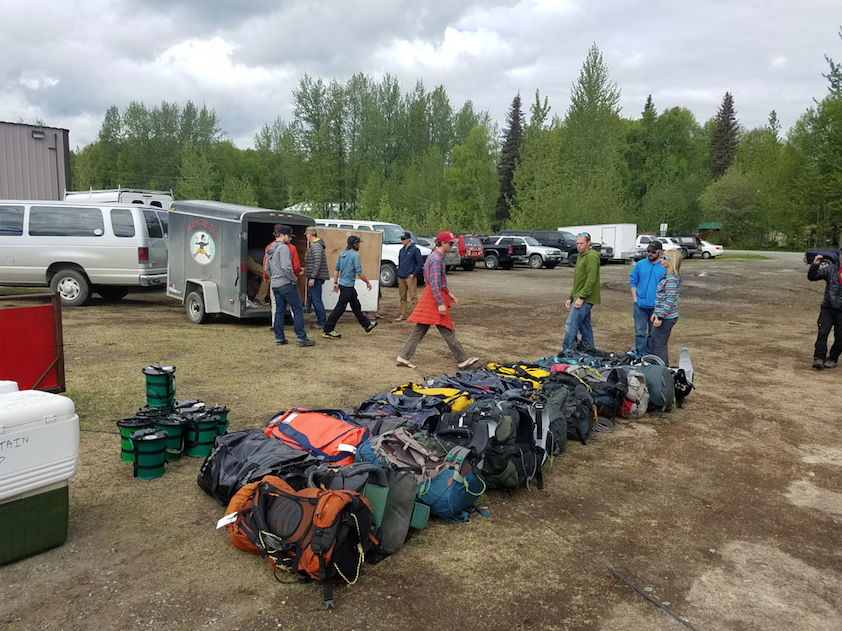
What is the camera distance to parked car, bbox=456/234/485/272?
26.6m

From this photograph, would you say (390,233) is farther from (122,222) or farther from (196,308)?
(196,308)

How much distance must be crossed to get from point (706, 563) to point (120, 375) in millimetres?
6613

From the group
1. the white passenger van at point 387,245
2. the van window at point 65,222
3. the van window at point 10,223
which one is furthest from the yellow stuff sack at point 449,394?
the white passenger van at point 387,245

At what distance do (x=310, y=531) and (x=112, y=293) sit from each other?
12.3 m

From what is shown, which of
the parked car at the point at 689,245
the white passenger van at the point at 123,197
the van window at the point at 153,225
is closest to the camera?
the van window at the point at 153,225

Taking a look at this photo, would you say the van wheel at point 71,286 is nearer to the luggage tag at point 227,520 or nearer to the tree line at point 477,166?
the luggage tag at point 227,520

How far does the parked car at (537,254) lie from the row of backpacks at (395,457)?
23.8 m

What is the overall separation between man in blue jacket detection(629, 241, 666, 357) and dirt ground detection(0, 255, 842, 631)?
98cm

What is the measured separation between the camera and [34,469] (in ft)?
10.4

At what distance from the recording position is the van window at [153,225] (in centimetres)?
1212

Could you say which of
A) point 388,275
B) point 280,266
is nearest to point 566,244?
point 388,275

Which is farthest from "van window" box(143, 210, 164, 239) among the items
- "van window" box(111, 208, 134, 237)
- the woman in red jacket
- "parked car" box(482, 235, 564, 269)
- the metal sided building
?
"parked car" box(482, 235, 564, 269)

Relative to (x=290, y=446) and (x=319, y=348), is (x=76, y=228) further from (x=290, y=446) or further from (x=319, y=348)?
(x=290, y=446)

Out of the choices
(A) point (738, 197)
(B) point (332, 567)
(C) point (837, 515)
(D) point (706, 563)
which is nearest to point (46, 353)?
(B) point (332, 567)
